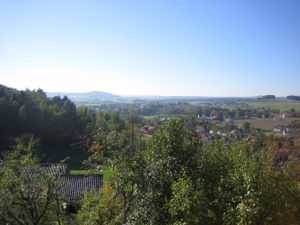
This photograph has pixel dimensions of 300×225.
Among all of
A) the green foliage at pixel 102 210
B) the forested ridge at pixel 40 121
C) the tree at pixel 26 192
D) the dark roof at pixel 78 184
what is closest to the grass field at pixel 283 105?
the forested ridge at pixel 40 121

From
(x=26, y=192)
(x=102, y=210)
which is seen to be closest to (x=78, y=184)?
(x=102, y=210)

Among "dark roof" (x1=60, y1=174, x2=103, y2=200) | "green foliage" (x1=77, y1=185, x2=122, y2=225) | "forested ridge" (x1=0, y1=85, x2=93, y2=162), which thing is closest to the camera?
"green foliage" (x1=77, y1=185, x2=122, y2=225)

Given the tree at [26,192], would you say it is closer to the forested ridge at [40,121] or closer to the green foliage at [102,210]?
the green foliage at [102,210]

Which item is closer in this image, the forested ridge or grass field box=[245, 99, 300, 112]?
the forested ridge

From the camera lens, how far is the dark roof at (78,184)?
91.1 ft

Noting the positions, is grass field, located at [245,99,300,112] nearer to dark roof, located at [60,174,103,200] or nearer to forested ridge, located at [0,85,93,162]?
forested ridge, located at [0,85,93,162]

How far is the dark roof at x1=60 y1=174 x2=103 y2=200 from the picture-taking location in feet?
91.1

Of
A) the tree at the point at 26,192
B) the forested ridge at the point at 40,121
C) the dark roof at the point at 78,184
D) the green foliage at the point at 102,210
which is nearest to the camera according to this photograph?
the tree at the point at 26,192

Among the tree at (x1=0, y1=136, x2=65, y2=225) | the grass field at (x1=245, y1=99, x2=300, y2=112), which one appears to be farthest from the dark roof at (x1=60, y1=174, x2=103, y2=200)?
the grass field at (x1=245, y1=99, x2=300, y2=112)

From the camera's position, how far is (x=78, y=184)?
2894cm

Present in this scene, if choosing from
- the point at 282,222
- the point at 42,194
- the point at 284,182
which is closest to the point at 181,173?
the point at 282,222

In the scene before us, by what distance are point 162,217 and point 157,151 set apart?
183 centimetres

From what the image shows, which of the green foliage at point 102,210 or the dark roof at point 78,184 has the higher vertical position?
the green foliage at point 102,210

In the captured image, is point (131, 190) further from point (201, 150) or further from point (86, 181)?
point (86, 181)
